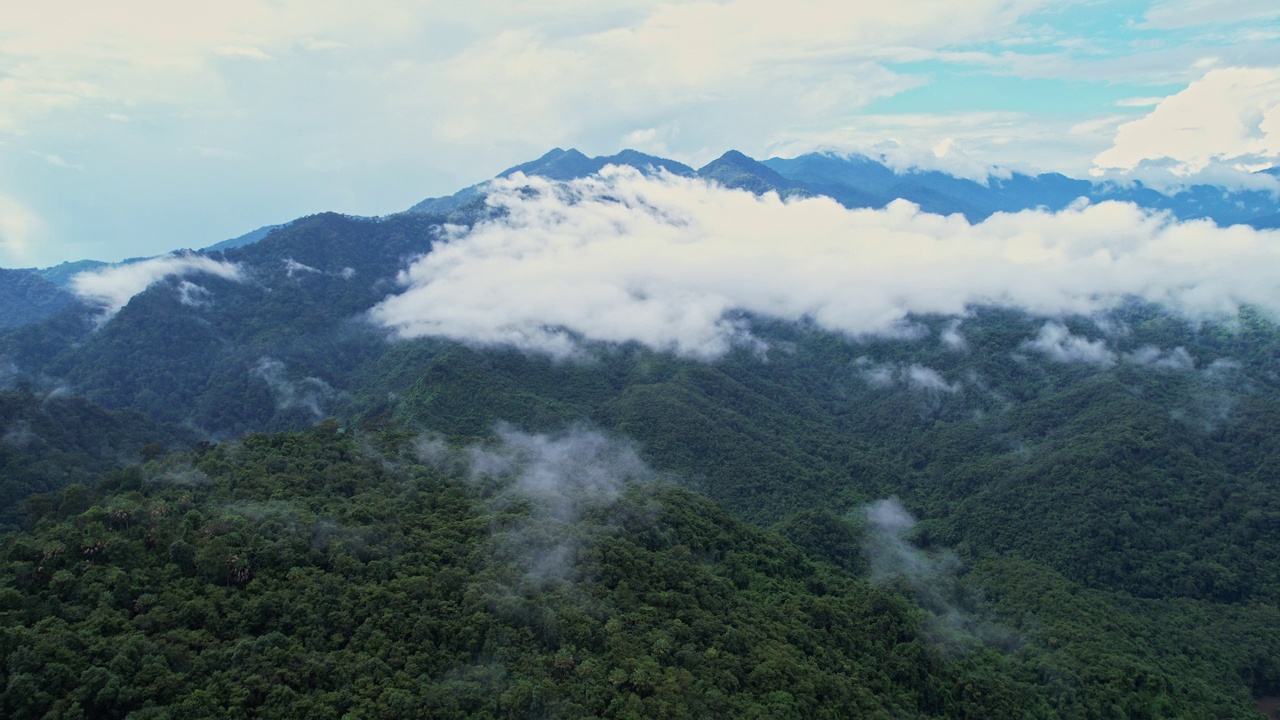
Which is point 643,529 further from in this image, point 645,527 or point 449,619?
point 449,619

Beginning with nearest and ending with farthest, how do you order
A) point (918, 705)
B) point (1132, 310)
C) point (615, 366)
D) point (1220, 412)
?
point (918, 705), point (1220, 412), point (615, 366), point (1132, 310)

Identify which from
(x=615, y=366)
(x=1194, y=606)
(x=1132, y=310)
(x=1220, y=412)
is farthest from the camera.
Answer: (x=1132, y=310)

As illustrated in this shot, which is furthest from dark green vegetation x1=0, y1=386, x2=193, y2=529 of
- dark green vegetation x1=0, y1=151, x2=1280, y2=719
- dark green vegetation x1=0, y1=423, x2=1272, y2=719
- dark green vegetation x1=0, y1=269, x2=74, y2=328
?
dark green vegetation x1=0, y1=269, x2=74, y2=328

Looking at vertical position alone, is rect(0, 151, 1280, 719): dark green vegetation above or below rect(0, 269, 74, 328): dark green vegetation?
below

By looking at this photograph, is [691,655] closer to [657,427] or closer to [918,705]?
[918,705]

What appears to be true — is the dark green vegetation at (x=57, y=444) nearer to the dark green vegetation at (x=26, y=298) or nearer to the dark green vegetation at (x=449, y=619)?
the dark green vegetation at (x=449, y=619)

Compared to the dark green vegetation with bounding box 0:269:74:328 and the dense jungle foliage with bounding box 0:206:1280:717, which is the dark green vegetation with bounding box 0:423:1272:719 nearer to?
the dense jungle foliage with bounding box 0:206:1280:717

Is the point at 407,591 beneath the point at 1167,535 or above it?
above

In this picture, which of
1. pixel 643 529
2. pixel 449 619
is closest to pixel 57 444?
pixel 449 619

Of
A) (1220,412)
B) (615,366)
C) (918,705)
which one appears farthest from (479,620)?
(1220,412)
